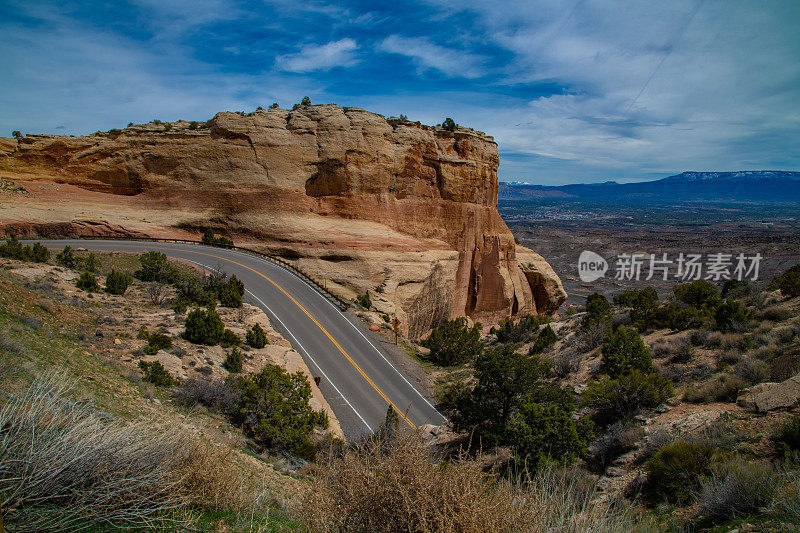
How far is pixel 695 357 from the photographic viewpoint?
15734 millimetres

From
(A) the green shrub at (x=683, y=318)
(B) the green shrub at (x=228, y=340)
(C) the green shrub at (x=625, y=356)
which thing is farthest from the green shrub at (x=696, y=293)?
(B) the green shrub at (x=228, y=340)

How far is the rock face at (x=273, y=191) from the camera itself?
2842 cm

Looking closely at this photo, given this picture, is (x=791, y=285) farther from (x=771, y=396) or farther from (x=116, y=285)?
(x=116, y=285)

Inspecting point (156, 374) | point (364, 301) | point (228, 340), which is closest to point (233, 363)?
point (228, 340)

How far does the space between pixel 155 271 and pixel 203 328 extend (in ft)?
28.7

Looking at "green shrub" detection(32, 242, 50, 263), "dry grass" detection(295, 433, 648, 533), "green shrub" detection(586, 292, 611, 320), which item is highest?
"green shrub" detection(32, 242, 50, 263)

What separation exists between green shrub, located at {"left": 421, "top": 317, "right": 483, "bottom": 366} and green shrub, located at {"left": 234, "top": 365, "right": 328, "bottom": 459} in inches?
460

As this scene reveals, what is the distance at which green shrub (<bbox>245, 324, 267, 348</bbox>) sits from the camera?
18.0 meters

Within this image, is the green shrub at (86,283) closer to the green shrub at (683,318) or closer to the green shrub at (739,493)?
the green shrub at (739,493)

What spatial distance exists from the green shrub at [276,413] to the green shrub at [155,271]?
11.9 metres

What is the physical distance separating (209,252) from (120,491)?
87.1ft

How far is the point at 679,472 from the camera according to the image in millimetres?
7773

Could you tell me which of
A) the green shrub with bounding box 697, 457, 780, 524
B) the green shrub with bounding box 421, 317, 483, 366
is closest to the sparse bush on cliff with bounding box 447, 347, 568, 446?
the green shrub with bounding box 697, 457, 780, 524

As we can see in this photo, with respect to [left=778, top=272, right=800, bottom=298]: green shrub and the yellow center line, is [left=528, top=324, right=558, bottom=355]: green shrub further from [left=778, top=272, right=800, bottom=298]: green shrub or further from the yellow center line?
[left=778, top=272, right=800, bottom=298]: green shrub
